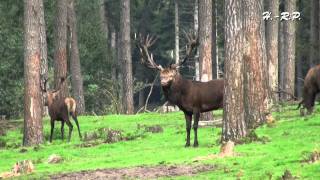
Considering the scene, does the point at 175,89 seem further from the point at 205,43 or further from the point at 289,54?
the point at 289,54

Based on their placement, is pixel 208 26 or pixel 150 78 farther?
pixel 150 78

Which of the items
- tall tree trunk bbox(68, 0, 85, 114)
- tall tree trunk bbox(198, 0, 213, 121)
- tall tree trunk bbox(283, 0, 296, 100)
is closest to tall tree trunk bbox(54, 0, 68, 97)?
tall tree trunk bbox(68, 0, 85, 114)

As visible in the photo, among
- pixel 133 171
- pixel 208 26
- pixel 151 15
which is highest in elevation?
pixel 151 15

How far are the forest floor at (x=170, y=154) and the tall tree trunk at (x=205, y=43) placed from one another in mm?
2118

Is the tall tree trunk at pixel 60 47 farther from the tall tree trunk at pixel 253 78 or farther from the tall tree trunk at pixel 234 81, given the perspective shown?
the tall tree trunk at pixel 234 81

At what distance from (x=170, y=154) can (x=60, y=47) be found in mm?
19315

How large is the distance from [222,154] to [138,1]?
63.7m

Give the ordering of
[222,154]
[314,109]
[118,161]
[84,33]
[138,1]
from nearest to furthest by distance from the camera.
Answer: [222,154]
[118,161]
[314,109]
[84,33]
[138,1]

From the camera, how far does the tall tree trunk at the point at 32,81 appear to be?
24094 millimetres

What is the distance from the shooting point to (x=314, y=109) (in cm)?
2598

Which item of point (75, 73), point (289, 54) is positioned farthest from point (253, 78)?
point (75, 73)

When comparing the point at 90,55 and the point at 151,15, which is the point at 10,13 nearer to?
the point at 90,55

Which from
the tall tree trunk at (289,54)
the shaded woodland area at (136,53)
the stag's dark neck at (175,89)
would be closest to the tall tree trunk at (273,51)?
the shaded woodland area at (136,53)

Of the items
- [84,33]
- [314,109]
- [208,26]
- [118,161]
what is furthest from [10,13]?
[118,161]
